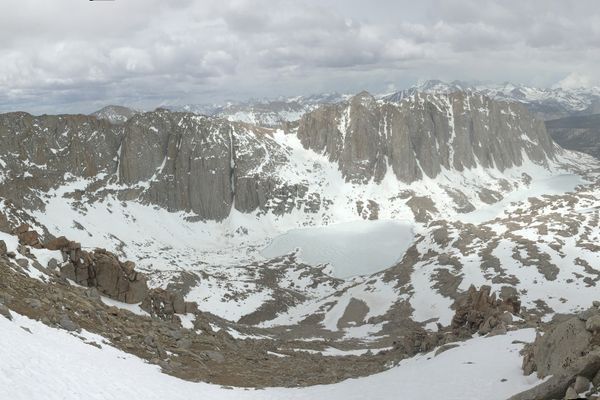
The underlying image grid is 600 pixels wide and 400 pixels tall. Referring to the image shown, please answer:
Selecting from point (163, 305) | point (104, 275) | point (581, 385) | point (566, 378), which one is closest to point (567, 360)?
point (566, 378)

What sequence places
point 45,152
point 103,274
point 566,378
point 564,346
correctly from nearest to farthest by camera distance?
1. point 566,378
2. point 564,346
3. point 103,274
4. point 45,152

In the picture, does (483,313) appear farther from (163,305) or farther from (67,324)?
(67,324)

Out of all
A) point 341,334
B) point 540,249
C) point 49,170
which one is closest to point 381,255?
point 540,249

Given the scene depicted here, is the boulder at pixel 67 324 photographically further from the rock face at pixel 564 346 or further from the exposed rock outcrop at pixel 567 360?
the rock face at pixel 564 346

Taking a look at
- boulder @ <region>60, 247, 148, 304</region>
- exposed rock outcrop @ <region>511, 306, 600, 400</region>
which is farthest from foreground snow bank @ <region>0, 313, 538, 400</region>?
boulder @ <region>60, 247, 148, 304</region>

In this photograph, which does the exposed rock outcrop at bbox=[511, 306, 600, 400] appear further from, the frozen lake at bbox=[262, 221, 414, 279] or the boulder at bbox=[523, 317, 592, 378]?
the frozen lake at bbox=[262, 221, 414, 279]

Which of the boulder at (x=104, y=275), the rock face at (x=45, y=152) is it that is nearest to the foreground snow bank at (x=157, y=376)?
the boulder at (x=104, y=275)
